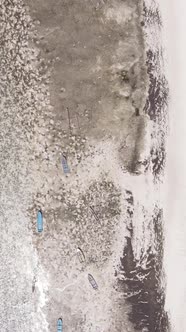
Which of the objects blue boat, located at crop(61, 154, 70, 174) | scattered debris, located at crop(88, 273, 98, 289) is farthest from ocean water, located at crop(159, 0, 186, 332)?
blue boat, located at crop(61, 154, 70, 174)

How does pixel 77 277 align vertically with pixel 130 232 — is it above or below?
below

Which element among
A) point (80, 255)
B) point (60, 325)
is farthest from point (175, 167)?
point (60, 325)

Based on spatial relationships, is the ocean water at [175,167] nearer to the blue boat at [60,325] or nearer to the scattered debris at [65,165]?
the scattered debris at [65,165]

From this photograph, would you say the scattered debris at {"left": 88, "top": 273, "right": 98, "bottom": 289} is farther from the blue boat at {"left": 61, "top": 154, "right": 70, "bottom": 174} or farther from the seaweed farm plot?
the blue boat at {"left": 61, "top": 154, "right": 70, "bottom": 174}

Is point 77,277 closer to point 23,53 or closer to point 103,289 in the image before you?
point 103,289

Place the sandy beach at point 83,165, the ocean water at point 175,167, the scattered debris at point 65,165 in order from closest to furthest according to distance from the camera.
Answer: the sandy beach at point 83,165 → the scattered debris at point 65,165 → the ocean water at point 175,167

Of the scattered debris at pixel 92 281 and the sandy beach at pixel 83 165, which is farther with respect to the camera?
the scattered debris at pixel 92 281

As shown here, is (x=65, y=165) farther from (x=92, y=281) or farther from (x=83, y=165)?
(x=92, y=281)

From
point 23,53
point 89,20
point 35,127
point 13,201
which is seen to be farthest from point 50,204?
point 89,20

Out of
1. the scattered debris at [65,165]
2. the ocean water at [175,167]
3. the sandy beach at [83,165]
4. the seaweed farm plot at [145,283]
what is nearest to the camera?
the sandy beach at [83,165]

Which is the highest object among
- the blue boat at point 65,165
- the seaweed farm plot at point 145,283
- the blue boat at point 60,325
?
the blue boat at point 65,165

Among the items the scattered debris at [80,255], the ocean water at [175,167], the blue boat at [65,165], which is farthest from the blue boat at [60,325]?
the blue boat at [65,165]
